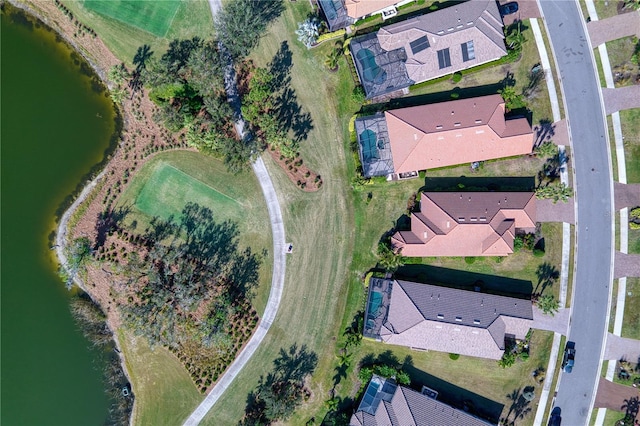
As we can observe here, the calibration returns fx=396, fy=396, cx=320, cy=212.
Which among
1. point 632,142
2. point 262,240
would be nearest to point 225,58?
point 262,240

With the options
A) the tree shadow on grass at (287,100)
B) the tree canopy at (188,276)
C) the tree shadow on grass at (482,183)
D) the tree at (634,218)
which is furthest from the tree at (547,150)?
the tree canopy at (188,276)

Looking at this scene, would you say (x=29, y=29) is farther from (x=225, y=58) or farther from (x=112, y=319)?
(x=112, y=319)

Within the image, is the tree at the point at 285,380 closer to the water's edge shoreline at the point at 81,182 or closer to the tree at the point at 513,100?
the water's edge shoreline at the point at 81,182

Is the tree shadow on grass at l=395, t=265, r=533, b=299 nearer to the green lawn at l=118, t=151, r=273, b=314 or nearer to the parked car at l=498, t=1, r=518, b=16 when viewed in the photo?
the green lawn at l=118, t=151, r=273, b=314

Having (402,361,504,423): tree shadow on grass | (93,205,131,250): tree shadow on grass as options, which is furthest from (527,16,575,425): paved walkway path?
(93,205,131,250): tree shadow on grass

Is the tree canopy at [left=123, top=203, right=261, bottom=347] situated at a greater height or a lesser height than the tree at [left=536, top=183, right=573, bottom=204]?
lesser

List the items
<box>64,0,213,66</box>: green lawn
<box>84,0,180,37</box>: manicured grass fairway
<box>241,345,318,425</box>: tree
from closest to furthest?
<box>241,345,318,425</box>: tree
<box>64,0,213,66</box>: green lawn
<box>84,0,180,37</box>: manicured grass fairway

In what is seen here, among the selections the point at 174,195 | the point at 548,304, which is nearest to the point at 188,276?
the point at 174,195
